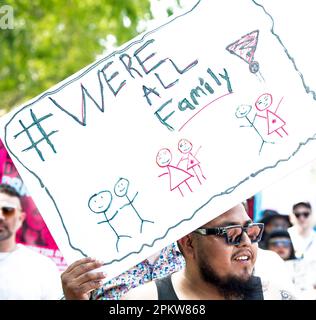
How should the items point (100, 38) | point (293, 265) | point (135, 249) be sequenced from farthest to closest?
point (100, 38), point (293, 265), point (135, 249)

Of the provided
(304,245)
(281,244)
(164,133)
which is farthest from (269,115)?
(304,245)

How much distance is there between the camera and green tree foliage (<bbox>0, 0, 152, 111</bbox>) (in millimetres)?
8156

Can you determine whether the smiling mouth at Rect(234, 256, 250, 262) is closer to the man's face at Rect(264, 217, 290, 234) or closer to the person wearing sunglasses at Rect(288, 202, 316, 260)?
the person wearing sunglasses at Rect(288, 202, 316, 260)

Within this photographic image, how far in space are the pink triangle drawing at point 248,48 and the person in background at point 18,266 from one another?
5.67 ft

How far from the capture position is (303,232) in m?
5.96

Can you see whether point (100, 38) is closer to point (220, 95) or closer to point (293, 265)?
point (293, 265)

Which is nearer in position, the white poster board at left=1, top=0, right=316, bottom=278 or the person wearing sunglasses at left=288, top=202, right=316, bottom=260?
the white poster board at left=1, top=0, right=316, bottom=278

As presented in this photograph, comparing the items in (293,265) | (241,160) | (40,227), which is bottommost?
(241,160)

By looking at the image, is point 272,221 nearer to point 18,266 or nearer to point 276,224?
point 276,224

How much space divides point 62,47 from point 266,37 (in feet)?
30.2

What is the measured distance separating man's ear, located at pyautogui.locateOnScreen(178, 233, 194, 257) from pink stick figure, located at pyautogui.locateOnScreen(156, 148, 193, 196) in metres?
0.24

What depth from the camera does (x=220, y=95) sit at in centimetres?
308

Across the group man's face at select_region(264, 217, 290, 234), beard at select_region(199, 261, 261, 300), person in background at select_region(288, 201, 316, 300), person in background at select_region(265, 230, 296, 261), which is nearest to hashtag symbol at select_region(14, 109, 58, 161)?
beard at select_region(199, 261, 261, 300)
